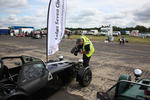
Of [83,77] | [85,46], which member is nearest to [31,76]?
[83,77]

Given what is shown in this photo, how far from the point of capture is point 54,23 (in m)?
5.50

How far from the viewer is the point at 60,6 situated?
5.70 metres

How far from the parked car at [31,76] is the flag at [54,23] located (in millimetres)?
938

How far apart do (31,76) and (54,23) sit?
99.9 inches

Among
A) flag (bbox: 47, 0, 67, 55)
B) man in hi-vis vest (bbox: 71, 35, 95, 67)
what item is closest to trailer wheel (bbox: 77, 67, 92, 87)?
man in hi-vis vest (bbox: 71, 35, 95, 67)

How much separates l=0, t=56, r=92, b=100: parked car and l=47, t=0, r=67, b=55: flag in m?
0.94

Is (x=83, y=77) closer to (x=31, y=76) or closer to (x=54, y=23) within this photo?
(x=31, y=76)

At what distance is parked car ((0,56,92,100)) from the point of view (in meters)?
3.08

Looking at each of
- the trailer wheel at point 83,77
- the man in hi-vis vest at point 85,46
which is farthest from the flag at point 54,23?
the trailer wheel at point 83,77

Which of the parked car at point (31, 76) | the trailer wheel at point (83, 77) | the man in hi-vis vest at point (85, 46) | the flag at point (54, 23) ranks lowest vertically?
the trailer wheel at point (83, 77)

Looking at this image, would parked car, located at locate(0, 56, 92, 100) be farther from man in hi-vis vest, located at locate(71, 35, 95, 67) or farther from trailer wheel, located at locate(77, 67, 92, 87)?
man in hi-vis vest, located at locate(71, 35, 95, 67)

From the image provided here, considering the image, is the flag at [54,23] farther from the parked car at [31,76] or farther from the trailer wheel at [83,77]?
Result: the trailer wheel at [83,77]

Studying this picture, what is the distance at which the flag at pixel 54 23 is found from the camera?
524 cm

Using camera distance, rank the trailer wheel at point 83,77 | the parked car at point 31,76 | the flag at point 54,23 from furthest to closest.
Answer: the flag at point 54,23 < the trailer wheel at point 83,77 < the parked car at point 31,76
